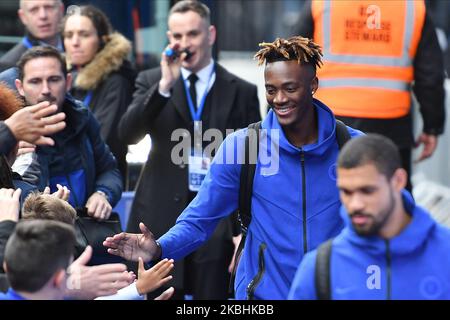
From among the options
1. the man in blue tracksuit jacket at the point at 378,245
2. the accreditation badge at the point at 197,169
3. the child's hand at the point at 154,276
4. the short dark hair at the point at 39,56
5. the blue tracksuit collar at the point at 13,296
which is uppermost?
the short dark hair at the point at 39,56

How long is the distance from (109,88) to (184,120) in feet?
2.68

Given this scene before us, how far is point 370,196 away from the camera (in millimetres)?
4414

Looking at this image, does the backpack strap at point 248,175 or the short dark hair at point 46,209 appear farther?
the backpack strap at point 248,175

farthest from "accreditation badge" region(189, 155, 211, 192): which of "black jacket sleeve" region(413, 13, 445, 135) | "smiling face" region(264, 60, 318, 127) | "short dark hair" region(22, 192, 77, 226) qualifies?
"short dark hair" region(22, 192, 77, 226)

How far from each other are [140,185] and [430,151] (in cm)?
200

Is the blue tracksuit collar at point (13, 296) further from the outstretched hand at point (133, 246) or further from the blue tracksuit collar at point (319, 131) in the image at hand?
the blue tracksuit collar at point (319, 131)

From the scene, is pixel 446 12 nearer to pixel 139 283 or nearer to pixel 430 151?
pixel 430 151

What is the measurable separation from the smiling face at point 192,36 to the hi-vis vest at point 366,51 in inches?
29.6

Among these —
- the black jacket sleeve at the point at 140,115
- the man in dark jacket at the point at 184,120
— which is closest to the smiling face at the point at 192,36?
the man in dark jacket at the point at 184,120

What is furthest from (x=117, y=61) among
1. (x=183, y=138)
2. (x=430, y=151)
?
(x=430, y=151)

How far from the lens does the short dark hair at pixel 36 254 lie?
4.38 m

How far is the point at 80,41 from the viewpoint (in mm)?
8734

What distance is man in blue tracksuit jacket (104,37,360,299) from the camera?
5.50m
